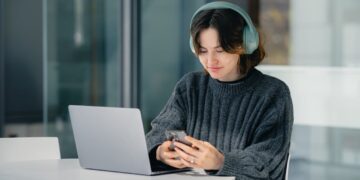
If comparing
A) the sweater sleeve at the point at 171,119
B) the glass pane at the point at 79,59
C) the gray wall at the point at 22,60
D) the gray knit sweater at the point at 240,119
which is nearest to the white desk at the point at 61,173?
the gray knit sweater at the point at 240,119

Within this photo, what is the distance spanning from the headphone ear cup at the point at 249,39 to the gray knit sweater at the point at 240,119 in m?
0.11

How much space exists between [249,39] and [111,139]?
630mm

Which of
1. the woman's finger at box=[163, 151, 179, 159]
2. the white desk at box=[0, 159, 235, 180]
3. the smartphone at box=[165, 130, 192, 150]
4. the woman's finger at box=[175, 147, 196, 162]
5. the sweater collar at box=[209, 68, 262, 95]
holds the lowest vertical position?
the white desk at box=[0, 159, 235, 180]

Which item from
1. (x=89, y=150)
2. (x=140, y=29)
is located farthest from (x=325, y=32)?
(x=89, y=150)

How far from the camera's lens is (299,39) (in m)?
4.35

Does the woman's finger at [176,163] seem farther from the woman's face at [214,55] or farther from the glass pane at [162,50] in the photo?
the glass pane at [162,50]

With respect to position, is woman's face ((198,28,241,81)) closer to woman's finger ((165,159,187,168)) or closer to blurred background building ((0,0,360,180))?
woman's finger ((165,159,187,168))

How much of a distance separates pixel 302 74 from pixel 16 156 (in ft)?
6.32

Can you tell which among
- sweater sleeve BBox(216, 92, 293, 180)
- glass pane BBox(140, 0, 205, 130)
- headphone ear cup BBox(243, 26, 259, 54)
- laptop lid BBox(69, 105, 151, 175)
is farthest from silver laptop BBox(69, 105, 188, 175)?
glass pane BBox(140, 0, 205, 130)

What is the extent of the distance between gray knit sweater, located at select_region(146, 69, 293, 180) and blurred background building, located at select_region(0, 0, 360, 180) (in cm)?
159

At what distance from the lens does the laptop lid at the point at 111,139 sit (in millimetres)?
2221

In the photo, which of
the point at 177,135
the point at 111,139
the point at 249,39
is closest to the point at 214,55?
the point at 249,39

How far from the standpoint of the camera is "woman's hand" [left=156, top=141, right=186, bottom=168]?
237 centimetres

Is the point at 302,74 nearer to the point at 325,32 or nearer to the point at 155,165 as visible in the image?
the point at 325,32
